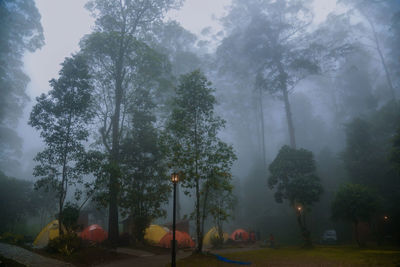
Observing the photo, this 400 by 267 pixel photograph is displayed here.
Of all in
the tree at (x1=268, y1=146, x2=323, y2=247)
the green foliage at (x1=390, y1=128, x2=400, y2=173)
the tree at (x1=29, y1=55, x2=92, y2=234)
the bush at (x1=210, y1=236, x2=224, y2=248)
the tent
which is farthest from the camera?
the bush at (x1=210, y1=236, x2=224, y2=248)

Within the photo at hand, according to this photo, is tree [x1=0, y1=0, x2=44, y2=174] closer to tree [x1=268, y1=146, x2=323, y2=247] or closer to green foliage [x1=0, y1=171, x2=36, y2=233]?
green foliage [x1=0, y1=171, x2=36, y2=233]

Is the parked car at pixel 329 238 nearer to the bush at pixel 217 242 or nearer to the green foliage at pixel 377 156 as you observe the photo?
the green foliage at pixel 377 156

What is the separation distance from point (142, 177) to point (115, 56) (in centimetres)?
1199

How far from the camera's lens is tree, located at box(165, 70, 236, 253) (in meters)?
16.4

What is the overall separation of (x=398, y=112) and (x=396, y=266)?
24.0 m

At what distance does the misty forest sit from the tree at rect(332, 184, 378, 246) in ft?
0.39

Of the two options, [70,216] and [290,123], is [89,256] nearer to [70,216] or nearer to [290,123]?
[70,216]

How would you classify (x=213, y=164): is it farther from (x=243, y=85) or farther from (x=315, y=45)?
(x=243, y=85)

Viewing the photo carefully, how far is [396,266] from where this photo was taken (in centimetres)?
1067

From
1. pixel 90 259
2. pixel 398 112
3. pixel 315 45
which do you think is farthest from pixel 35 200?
pixel 398 112

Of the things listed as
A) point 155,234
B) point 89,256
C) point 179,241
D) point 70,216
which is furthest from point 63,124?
point 179,241

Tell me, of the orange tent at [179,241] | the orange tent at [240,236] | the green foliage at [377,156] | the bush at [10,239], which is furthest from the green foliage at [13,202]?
the green foliage at [377,156]

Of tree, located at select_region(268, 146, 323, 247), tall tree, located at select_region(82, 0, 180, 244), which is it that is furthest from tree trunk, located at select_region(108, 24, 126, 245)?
tree, located at select_region(268, 146, 323, 247)

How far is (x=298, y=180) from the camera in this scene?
73.6ft
